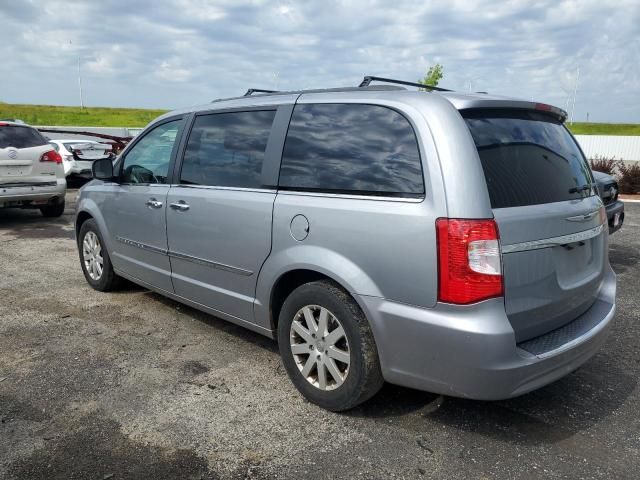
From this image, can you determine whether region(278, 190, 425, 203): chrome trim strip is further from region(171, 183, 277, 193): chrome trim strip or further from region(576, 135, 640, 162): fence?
region(576, 135, 640, 162): fence

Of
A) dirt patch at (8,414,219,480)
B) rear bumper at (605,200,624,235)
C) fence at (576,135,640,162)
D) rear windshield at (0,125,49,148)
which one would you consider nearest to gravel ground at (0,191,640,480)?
dirt patch at (8,414,219,480)

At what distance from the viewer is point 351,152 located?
2.97 meters

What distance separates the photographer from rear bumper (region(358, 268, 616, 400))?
8.10 ft

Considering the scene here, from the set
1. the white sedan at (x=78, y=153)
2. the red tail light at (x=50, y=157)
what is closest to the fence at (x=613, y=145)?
the white sedan at (x=78, y=153)

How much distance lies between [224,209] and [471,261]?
1.77 metres

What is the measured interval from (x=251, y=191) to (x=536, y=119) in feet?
5.79

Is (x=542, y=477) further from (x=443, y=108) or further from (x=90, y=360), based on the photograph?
(x=90, y=360)

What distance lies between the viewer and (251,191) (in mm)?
3465

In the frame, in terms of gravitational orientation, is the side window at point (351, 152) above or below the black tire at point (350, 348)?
above

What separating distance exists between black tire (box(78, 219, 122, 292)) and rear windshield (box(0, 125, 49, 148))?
438 cm

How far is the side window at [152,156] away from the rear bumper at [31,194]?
16.7 feet

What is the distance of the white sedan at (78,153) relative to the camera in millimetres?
14016

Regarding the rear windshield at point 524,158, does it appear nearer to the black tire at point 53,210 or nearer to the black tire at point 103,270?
the black tire at point 103,270

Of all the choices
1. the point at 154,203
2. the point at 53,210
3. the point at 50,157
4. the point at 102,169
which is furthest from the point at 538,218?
the point at 53,210
